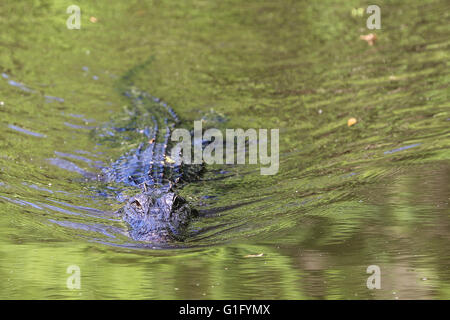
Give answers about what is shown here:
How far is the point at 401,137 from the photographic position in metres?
7.08

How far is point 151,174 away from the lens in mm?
6773

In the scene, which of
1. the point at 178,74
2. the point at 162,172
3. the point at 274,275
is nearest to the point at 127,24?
the point at 178,74

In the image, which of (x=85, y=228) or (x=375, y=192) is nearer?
(x=85, y=228)

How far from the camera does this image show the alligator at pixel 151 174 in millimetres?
5547

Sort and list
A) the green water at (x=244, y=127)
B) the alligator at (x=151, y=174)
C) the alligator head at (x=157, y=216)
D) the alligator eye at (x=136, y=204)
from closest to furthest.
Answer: the green water at (x=244, y=127) → the alligator head at (x=157, y=216) → the alligator at (x=151, y=174) → the alligator eye at (x=136, y=204)

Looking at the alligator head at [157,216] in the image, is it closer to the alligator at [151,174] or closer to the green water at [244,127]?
the alligator at [151,174]

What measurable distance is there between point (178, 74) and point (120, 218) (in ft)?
14.4

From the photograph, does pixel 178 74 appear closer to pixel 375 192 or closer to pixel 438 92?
pixel 438 92

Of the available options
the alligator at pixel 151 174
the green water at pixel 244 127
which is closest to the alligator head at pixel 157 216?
the alligator at pixel 151 174

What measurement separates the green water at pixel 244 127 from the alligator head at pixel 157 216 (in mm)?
147

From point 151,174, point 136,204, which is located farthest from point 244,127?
point 136,204

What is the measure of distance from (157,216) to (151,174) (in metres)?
1.21

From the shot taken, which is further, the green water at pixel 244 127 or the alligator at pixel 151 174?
the alligator at pixel 151 174

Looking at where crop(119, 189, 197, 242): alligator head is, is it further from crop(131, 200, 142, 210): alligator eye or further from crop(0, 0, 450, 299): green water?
crop(0, 0, 450, 299): green water
